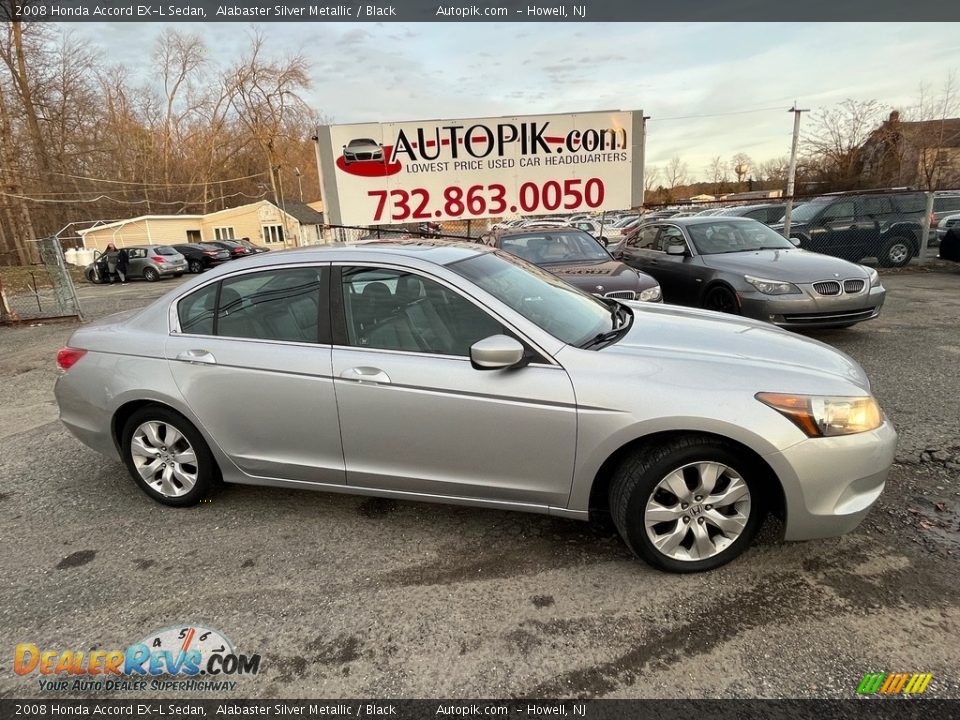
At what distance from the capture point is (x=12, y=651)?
2361mm

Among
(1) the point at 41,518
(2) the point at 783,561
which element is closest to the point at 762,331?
(2) the point at 783,561

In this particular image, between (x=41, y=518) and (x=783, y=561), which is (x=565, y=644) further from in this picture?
(x=41, y=518)

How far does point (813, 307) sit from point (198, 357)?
6028 mm

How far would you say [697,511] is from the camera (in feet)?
8.35

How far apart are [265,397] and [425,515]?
3.75 ft

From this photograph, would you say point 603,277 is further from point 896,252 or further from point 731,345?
point 896,252

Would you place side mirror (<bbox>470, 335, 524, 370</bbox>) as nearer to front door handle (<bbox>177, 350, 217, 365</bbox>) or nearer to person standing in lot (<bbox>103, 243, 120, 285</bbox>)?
front door handle (<bbox>177, 350, 217, 365</bbox>)

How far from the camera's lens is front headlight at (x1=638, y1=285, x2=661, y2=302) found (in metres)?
6.02

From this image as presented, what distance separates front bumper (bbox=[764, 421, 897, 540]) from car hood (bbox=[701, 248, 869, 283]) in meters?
4.23

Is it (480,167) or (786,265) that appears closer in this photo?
(786,265)

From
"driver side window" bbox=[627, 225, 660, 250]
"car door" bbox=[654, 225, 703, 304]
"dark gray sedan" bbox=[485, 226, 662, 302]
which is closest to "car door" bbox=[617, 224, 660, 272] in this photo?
"driver side window" bbox=[627, 225, 660, 250]

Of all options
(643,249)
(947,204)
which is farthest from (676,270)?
(947,204)

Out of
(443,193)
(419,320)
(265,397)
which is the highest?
(443,193)

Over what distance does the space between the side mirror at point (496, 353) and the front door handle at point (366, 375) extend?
0.51m
